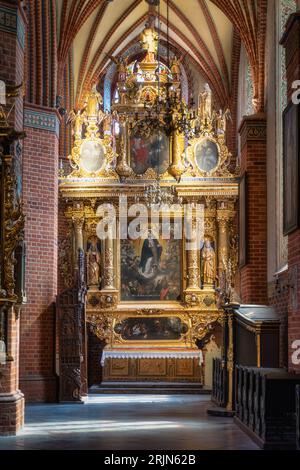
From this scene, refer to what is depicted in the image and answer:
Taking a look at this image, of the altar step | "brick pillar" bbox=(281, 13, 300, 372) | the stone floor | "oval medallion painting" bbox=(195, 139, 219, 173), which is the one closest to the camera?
the stone floor

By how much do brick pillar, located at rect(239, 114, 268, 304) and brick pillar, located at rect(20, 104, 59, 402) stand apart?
383 cm

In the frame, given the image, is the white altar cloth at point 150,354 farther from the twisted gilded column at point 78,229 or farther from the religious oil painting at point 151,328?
the twisted gilded column at point 78,229

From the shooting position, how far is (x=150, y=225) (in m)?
25.2

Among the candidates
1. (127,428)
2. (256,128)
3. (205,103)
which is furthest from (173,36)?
(127,428)

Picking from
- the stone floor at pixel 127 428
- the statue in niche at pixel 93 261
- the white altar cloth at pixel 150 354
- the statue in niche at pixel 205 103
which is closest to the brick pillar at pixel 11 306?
the stone floor at pixel 127 428

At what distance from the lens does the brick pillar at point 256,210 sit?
61.7 ft

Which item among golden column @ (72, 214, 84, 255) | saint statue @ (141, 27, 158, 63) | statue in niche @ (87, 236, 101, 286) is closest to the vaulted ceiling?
saint statue @ (141, 27, 158, 63)

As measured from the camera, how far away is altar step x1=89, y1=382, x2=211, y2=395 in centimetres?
2298

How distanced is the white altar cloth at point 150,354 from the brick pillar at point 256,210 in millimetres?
4897

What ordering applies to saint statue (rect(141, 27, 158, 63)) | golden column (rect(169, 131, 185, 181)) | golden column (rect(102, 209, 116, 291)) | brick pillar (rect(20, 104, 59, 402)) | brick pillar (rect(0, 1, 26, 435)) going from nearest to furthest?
1. brick pillar (rect(0, 1, 26, 435))
2. brick pillar (rect(20, 104, 59, 402))
3. golden column (rect(169, 131, 185, 181))
4. golden column (rect(102, 209, 116, 291))
5. saint statue (rect(141, 27, 158, 63))

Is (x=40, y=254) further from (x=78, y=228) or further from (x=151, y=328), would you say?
(x=151, y=328)

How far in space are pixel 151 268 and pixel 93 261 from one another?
152 centimetres

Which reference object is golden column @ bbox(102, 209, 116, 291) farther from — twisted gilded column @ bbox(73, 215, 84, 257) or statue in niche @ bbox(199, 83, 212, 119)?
statue in niche @ bbox(199, 83, 212, 119)
